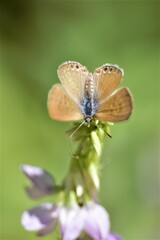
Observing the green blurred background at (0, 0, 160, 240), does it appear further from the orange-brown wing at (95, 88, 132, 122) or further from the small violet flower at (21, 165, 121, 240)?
the orange-brown wing at (95, 88, 132, 122)

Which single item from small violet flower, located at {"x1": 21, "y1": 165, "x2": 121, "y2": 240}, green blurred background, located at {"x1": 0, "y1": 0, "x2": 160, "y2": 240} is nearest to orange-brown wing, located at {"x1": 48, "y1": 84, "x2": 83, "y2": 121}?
small violet flower, located at {"x1": 21, "y1": 165, "x2": 121, "y2": 240}

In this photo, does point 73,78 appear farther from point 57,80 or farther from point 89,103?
point 57,80

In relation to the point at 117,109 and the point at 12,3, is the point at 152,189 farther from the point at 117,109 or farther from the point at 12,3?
the point at 117,109

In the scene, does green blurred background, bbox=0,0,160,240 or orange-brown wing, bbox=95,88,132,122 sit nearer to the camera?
orange-brown wing, bbox=95,88,132,122

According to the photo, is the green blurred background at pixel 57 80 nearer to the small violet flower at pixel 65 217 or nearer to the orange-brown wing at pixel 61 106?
the small violet flower at pixel 65 217

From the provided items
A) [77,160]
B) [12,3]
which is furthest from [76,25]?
[77,160]

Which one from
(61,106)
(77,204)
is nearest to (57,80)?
(77,204)
